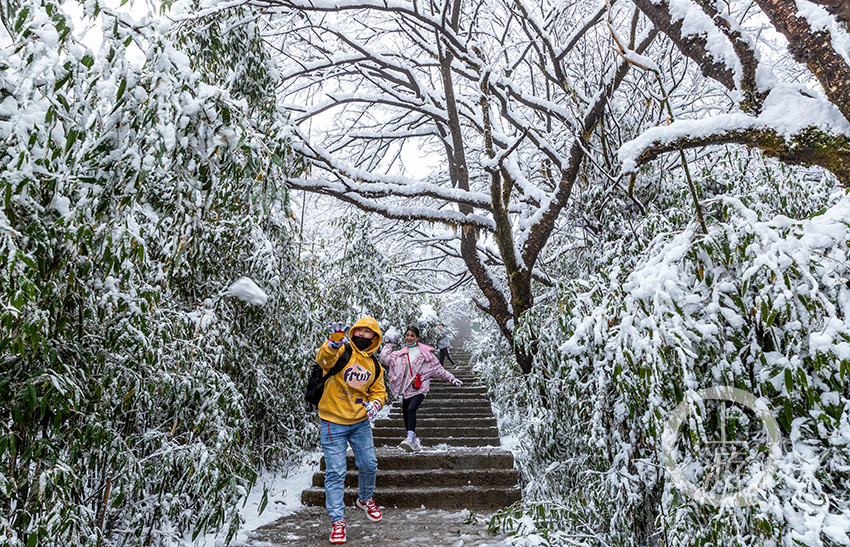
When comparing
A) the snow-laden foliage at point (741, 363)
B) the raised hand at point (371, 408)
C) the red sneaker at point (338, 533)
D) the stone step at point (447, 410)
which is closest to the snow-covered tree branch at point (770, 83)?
the snow-laden foliage at point (741, 363)

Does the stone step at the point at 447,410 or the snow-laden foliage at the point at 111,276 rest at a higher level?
the snow-laden foliage at the point at 111,276

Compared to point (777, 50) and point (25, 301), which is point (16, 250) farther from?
point (777, 50)

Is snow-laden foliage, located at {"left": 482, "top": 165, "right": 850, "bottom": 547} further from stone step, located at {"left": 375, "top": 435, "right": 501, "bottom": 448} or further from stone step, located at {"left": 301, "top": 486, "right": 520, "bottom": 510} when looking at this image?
stone step, located at {"left": 375, "top": 435, "right": 501, "bottom": 448}

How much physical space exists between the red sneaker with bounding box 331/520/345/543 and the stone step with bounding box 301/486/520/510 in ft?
4.04

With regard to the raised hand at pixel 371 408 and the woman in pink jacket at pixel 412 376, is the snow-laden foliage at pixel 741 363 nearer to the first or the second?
the raised hand at pixel 371 408

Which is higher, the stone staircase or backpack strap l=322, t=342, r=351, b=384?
backpack strap l=322, t=342, r=351, b=384

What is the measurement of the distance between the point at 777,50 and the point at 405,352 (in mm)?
6287

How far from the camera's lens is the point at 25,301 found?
1.85 meters

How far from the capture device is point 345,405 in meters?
4.23

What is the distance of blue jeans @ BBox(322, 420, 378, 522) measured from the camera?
4.12 metres

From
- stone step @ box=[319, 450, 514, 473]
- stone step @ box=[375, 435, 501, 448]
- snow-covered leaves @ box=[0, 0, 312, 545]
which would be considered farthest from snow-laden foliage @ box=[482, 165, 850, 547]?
stone step @ box=[375, 435, 501, 448]

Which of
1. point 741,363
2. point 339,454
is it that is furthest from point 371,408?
point 741,363

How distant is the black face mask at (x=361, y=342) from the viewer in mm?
4520

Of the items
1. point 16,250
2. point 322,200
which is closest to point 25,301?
point 16,250
